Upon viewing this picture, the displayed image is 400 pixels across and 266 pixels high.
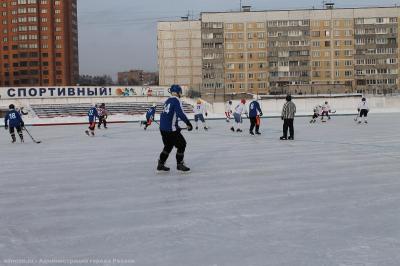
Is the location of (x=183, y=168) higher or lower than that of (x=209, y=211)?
higher

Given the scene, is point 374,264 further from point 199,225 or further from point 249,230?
point 199,225

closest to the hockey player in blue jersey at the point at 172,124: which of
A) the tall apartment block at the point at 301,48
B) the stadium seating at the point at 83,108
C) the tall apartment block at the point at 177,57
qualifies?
the stadium seating at the point at 83,108

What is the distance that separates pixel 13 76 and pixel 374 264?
413ft

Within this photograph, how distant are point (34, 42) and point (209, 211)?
121m

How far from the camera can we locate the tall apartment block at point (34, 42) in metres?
117

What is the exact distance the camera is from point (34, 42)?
387 ft

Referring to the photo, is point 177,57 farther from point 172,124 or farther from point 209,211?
point 209,211

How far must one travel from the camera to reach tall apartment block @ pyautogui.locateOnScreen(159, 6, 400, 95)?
281 feet

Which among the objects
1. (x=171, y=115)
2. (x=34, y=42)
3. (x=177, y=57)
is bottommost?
(x=171, y=115)

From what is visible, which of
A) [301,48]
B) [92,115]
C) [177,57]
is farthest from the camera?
[177,57]

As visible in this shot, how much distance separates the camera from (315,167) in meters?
9.35

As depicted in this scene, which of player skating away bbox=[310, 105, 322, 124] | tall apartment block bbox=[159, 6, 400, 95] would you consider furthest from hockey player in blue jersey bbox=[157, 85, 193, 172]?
tall apartment block bbox=[159, 6, 400, 95]

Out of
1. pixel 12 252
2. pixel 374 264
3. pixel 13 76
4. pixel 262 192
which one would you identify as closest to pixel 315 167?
pixel 262 192

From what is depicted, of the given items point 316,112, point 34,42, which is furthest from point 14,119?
point 34,42
